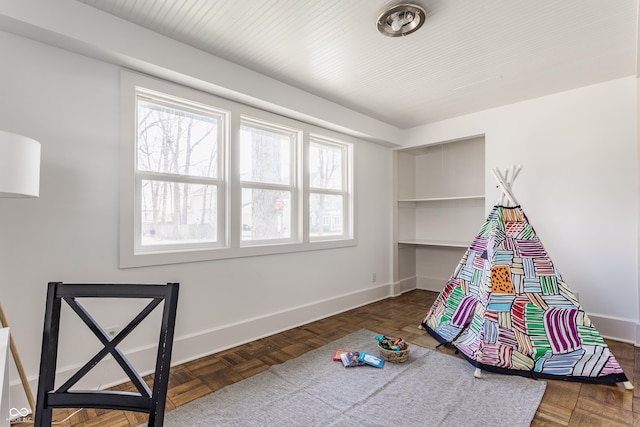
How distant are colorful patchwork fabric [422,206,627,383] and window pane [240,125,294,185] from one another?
6.95 ft

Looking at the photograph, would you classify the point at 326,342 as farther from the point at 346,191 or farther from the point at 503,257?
the point at 346,191

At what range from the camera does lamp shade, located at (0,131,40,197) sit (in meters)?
1.33

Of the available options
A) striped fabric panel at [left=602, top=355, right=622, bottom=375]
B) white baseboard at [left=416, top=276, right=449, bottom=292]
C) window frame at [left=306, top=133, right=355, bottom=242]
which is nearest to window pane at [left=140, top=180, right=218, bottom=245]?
window frame at [left=306, top=133, right=355, bottom=242]

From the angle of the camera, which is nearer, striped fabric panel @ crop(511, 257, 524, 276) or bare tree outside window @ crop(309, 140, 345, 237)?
striped fabric panel @ crop(511, 257, 524, 276)

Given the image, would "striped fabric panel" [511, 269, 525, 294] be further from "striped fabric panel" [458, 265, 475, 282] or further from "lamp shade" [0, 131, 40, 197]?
"lamp shade" [0, 131, 40, 197]

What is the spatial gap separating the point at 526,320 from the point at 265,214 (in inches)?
95.5

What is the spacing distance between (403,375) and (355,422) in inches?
26.6

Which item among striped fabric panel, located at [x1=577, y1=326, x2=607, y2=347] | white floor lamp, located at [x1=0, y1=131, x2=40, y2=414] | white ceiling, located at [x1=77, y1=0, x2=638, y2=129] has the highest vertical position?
white ceiling, located at [x1=77, y1=0, x2=638, y2=129]

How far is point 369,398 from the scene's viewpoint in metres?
2.06

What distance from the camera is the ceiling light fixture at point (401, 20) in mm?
1940

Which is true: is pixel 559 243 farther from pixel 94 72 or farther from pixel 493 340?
pixel 94 72

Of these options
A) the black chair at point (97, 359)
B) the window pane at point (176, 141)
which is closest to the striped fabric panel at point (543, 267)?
the black chair at point (97, 359)

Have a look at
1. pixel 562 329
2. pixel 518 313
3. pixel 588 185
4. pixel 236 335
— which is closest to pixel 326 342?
pixel 236 335

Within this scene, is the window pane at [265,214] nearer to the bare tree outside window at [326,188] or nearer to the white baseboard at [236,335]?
the bare tree outside window at [326,188]
